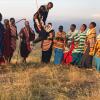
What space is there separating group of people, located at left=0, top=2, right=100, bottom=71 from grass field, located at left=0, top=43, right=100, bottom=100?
68 cm

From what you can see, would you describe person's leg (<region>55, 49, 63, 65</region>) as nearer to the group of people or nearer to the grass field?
the group of people

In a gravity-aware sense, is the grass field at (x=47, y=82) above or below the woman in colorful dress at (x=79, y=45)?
below

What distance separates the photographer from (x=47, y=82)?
1221 centimetres

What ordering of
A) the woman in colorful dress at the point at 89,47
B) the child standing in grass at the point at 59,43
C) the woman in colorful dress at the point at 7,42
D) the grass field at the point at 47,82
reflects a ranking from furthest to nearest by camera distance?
1. the child standing in grass at the point at 59,43
2. the woman in colorful dress at the point at 89,47
3. the woman in colorful dress at the point at 7,42
4. the grass field at the point at 47,82

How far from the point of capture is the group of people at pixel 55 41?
1515 cm

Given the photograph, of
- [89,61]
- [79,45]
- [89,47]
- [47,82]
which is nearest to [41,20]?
[79,45]

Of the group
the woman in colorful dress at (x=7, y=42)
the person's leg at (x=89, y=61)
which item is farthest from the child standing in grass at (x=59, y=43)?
the woman in colorful dress at (x=7, y=42)

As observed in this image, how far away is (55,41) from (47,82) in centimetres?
385

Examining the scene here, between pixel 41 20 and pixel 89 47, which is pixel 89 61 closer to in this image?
pixel 89 47

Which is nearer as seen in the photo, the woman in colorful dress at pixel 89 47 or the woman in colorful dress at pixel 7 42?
the woman in colorful dress at pixel 7 42

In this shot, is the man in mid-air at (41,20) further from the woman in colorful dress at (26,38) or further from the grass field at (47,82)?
the grass field at (47,82)

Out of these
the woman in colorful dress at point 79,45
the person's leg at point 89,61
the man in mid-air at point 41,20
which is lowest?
the person's leg at point 89,61

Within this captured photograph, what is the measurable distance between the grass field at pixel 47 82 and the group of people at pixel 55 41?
0.68 metres

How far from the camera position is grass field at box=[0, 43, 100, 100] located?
1053 cm
